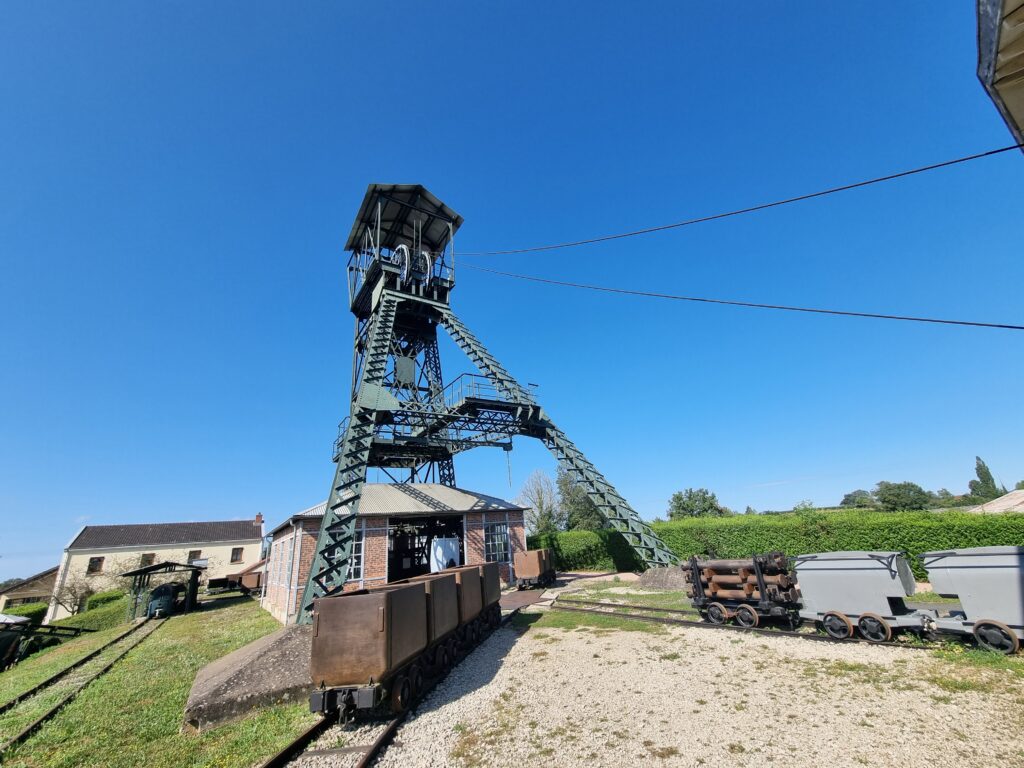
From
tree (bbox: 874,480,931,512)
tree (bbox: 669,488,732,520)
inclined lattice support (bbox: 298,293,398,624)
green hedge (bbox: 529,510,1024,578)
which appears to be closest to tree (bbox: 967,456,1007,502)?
tree (bbox: 874,480,931,512)

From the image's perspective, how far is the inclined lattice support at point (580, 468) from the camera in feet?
56.6

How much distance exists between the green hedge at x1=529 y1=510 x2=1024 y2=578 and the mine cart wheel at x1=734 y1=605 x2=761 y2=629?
8060mm

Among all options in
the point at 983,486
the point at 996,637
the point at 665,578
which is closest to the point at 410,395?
the point at 665,578

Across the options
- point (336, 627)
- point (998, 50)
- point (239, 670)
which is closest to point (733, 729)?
point (336, 627)

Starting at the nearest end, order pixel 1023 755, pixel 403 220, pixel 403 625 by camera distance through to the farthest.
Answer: pixel 1023 755 < pixel 403 625 < pixel 403 220

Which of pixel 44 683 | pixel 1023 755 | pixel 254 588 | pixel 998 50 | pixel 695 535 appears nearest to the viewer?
pixel 998 50

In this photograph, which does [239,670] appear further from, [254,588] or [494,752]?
[254,588]

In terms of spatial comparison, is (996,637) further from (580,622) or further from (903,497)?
(903,497)

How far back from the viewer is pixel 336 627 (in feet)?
21.2

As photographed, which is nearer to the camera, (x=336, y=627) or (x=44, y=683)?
(x=336, y=627)

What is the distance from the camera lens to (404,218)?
25.6 meters

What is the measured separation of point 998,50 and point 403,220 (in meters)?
26.0

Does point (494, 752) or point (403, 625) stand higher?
point (403, 625)

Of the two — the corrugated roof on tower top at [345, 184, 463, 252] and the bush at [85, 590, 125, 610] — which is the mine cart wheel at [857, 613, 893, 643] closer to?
the corrugated roof on tower top at [345, 184, 463, 252]
